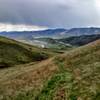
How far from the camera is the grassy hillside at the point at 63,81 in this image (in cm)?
3488

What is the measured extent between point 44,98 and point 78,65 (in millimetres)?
11889

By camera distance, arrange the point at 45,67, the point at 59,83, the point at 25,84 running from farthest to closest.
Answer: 1. the point at 45,67
2. the point at 25,84
3. the point at 59,83

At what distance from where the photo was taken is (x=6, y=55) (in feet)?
555

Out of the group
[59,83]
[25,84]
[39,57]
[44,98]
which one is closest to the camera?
[44,98]

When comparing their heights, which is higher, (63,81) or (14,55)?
(63,81)

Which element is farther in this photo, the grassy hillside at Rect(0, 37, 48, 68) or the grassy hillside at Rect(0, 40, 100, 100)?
the grassy hillside at Rect(0, 37, 48, 68)

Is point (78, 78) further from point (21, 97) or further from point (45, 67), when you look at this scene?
point (45, 67)

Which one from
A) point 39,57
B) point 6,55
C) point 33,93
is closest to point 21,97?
point 33,93

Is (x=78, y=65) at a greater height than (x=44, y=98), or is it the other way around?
Answer: (x=78, y=65)

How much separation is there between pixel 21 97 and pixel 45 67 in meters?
11.9

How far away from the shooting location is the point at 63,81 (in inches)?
1564

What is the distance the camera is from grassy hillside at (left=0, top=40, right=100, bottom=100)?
1373 inches

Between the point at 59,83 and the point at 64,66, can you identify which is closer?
the point at 59,83

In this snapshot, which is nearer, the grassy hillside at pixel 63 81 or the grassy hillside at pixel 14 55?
the grassy hillside at pixel 63 81
